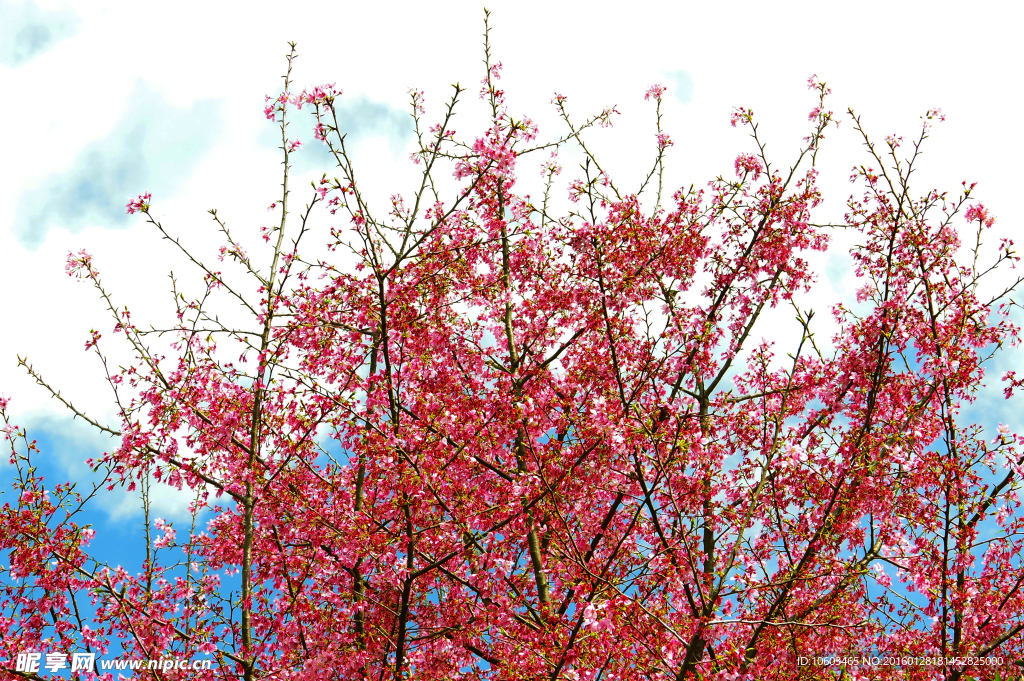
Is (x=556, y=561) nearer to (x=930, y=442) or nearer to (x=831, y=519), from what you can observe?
(x=831, y=519)

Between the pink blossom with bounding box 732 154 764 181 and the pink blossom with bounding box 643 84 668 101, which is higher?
the pink blossom with bounding box 643 84 668 101

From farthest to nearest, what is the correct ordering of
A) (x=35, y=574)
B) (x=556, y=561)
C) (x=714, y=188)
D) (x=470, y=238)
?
(x=714, y=188) → (x=470, y=238) → (x=556, y=561) → (x=35, y=574)

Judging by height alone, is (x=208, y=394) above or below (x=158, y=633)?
above

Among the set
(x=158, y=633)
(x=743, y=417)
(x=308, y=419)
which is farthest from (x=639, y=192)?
(x=158, y=633)

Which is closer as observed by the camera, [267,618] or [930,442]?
[930,442]

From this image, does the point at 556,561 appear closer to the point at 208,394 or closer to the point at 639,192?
the point at 208,394

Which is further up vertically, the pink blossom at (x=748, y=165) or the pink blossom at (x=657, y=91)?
the pink blossom at (x=657, y=91)

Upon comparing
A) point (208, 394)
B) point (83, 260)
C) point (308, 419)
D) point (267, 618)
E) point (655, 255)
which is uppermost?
point (655, 255)

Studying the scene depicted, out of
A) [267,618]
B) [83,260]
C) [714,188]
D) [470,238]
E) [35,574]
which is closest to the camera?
[35,574]

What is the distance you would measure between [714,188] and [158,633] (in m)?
9.92

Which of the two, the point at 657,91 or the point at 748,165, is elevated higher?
the point at 657,91

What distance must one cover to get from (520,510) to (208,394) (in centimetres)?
387

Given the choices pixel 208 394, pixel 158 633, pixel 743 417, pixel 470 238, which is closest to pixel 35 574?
pixel 158 633

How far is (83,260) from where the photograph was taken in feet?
29.2
